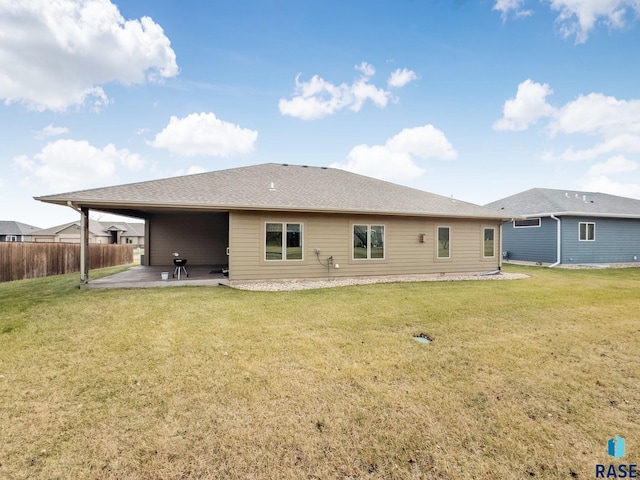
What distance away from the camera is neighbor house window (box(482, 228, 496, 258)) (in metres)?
12.1

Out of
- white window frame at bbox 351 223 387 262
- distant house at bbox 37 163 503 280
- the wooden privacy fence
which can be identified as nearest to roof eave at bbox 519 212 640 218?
distant house at bbox 37 163 503 280

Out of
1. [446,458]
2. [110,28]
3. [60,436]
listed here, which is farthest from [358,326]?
[110,28]

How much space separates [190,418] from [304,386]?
1106 millimetres

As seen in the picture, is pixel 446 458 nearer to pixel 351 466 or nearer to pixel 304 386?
pixel 351 466

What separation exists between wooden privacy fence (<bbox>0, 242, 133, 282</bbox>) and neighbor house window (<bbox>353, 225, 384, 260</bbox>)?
1227cm

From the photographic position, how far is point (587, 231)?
15281 mm

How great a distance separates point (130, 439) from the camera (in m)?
2.30

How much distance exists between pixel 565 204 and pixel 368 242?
1253 cm

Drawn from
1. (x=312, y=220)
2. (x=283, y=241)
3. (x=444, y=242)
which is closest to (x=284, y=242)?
(x=283, y=241)

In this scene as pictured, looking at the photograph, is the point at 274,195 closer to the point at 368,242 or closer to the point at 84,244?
the point at 368,242

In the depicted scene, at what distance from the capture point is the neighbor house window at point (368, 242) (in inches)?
407

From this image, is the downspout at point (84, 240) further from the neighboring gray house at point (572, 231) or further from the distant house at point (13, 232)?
the distant house at point (13, 232)

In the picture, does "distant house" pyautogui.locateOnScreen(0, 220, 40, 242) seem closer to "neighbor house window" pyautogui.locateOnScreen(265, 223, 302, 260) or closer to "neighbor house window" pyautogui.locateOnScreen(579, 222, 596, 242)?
"neighbor house window" pyautogui.locateOnScreen(265, 223, 302, 260)

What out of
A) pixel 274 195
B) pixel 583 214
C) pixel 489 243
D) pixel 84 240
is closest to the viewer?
pixel 84 240
